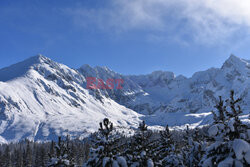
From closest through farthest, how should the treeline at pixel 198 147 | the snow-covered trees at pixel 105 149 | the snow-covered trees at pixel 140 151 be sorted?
the treeline at pixel 198 147
the snow-covered trees at pixel 105 149
the snow-covered trees at pixel 140 151

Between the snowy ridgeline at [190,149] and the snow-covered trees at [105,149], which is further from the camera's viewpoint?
the snow-covered trees at [105,149]

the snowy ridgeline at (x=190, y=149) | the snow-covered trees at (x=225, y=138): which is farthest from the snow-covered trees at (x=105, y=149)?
the snow-covered trees at (x=225, y=138)

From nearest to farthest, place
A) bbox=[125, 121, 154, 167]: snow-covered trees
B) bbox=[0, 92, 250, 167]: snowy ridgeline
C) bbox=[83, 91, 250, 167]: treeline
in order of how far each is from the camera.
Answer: bbox=[83, 91, 250, 167]: treeline, bbox=[0, 92, 250, 167]: snowy ridgeline, bbox=[125, 121, 154, 167]: snow-covered trees

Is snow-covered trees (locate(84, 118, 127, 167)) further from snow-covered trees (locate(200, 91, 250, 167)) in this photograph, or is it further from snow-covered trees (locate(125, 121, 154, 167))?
snow-covered trees (locate(200, 91, 250, 167))

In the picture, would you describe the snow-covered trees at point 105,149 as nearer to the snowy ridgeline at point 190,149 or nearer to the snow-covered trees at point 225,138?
the snowy ridgeline at point 190,149

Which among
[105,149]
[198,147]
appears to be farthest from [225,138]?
[105,149]

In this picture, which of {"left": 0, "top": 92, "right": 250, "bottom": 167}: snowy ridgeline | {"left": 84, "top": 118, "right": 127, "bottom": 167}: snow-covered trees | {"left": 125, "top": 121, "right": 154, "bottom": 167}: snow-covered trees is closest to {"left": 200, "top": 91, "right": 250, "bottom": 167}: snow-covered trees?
{"left": 0, "top": 92, "right": 250, "bottom": 167}: snowy ridgeline

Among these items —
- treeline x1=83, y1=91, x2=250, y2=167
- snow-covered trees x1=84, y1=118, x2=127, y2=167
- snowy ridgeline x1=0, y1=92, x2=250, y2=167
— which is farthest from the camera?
snow-covered trees x1=84, y1=118, x2=127, y2=167

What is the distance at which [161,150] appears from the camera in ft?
85.8

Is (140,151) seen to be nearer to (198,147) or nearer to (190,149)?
(190,149)

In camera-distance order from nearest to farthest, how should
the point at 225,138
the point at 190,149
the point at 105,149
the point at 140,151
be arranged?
the point at 225,138 → the point at 105,149 → the point at 190,149 → the point at 140,151

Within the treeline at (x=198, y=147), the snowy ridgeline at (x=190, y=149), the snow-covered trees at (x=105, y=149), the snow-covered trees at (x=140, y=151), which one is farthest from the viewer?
the snow-covered trees at (x=140, y=151)

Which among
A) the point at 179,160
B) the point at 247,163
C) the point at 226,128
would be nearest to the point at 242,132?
the point at 226,128

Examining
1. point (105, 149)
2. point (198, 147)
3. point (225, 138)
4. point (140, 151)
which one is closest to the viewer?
point (225, 138)
